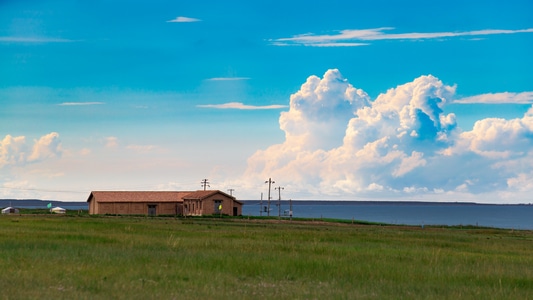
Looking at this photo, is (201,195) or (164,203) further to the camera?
(164,203)

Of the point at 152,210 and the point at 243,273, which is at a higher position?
the point at 152,210

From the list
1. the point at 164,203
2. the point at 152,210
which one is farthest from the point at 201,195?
the point at 152,210

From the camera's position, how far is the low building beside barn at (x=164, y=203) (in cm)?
13462

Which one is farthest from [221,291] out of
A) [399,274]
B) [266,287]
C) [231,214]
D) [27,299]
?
[231,214]

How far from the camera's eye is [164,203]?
464ft

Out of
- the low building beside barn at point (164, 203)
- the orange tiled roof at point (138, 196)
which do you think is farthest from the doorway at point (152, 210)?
the orange tiled roof at point (138, 196)

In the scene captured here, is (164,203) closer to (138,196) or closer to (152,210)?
(152,210)

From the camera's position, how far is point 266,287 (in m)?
24.0

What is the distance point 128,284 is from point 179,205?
120 meters

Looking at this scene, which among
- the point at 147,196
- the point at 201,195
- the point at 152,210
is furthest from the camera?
the point at 147,196

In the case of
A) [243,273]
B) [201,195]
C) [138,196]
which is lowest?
[243,273]

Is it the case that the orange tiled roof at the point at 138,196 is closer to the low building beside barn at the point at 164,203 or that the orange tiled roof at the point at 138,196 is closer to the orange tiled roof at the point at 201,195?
the low building beside barn at the point at 164,203

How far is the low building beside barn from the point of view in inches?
5300

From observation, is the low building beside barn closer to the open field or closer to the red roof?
the red roof
